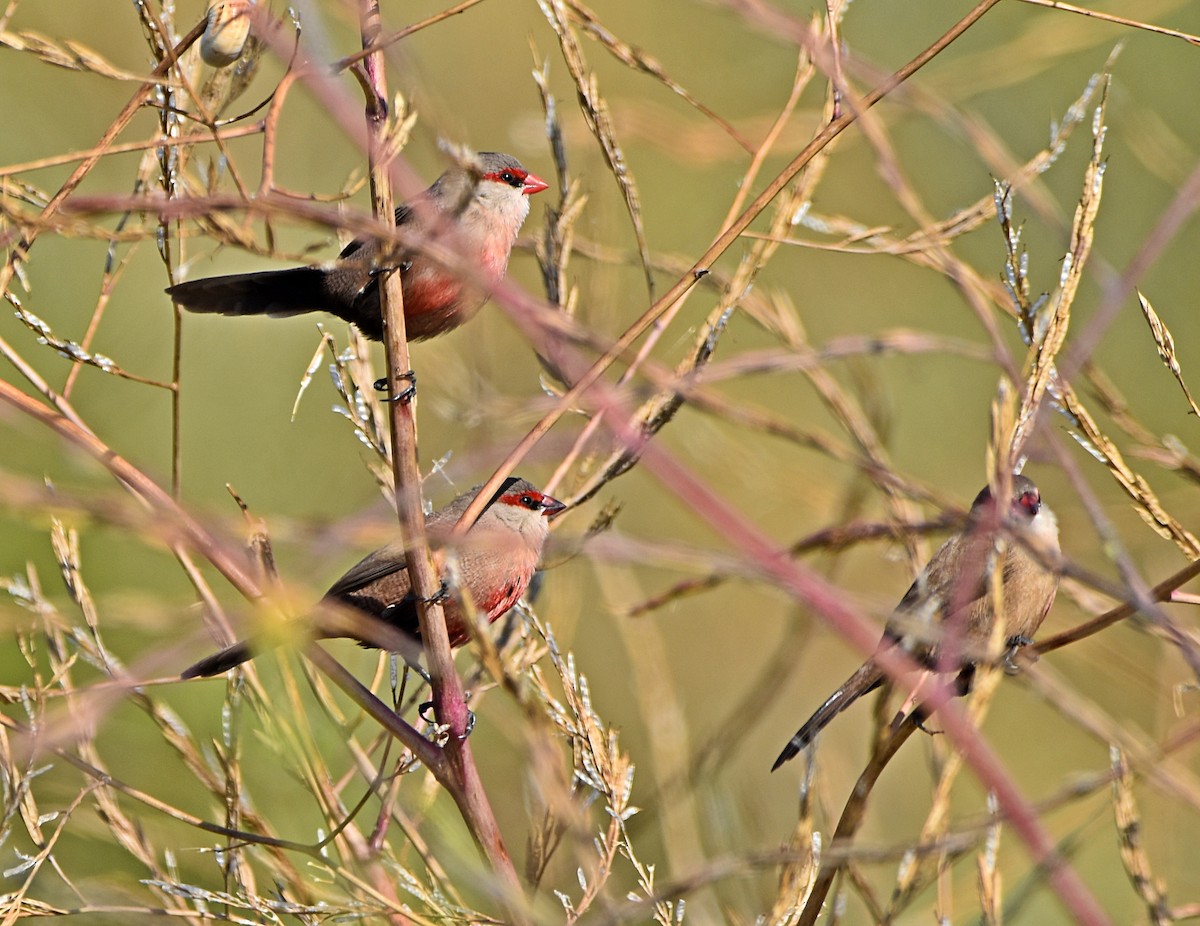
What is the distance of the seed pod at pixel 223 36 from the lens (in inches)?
74.7

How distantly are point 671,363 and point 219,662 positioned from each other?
4.93 meters

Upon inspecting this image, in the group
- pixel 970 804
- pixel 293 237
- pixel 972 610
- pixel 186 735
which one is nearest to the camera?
pixel 186 735

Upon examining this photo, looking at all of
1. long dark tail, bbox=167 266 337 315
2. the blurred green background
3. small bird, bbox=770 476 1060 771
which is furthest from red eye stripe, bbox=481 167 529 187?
small bird, bbox=770 476 1060 771

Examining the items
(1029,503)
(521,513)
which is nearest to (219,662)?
(521,513)

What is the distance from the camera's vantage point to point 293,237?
17.3ft

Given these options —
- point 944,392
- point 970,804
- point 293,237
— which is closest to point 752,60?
point 944,392

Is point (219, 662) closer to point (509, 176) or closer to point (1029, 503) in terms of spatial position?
point (509, 176)

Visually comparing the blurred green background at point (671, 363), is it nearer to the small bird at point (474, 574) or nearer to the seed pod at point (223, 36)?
the small bird at point (474, 574)

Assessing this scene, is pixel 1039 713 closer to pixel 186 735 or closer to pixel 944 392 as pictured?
pixel 944 392

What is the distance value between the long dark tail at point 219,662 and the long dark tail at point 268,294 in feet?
3.79

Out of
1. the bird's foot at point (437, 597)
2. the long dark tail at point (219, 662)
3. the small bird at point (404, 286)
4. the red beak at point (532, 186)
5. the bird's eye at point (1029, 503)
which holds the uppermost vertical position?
the red beak at point (532, 186)

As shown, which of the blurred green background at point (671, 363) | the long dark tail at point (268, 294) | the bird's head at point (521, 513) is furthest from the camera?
the bird's head at point (521, 513)

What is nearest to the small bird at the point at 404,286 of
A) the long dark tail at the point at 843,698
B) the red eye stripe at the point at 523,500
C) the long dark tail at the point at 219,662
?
the red eye stripe at the point at 523,500

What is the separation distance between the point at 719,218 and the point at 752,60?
1.26 metres
